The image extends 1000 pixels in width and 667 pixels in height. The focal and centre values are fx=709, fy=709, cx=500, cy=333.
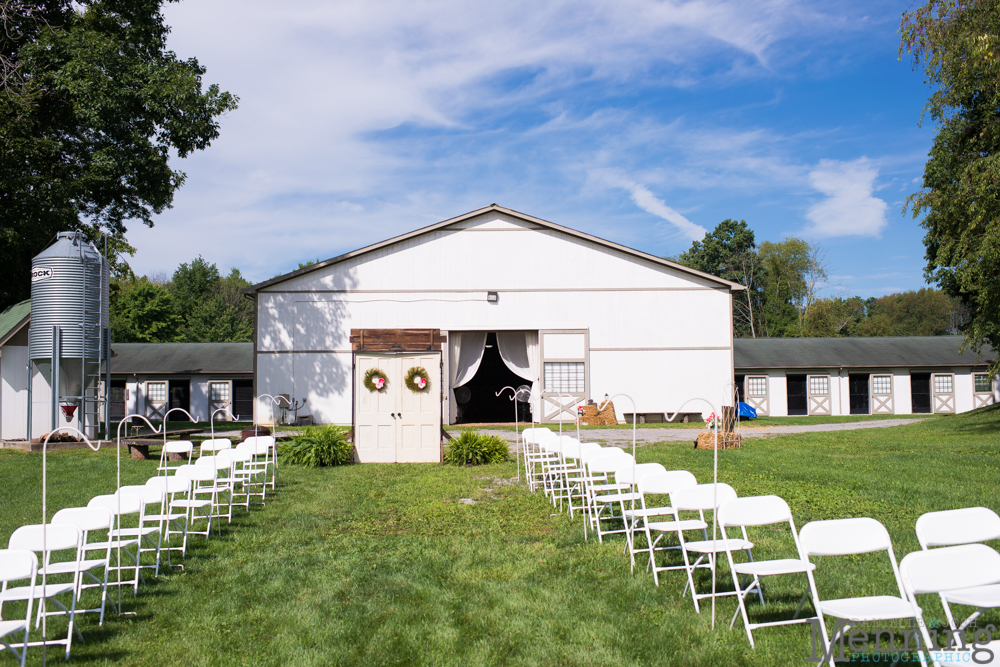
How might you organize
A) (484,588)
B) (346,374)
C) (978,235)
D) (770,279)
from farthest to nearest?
(770,279) → (346,374) → (978,235) → (484,588)

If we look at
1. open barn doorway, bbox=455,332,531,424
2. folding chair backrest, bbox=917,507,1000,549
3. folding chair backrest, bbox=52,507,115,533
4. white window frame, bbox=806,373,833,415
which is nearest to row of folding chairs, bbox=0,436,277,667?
folding chair backrest, bbox=52,507,115,533

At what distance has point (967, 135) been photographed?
56.3 ft

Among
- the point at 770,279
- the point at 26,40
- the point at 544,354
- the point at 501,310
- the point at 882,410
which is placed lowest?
the point at 882,410

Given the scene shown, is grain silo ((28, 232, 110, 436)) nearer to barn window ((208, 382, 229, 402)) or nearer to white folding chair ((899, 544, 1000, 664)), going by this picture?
barn window ((208, 382, 229, 402))

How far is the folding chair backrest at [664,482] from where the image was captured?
5875mm

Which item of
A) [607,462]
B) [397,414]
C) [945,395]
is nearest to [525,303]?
[397,414]

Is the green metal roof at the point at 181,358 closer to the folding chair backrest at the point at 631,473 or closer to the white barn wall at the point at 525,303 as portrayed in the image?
the white barn wall at the point at 525,303

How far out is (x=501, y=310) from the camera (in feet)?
74.4

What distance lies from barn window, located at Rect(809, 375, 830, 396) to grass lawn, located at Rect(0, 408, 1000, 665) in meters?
19.8

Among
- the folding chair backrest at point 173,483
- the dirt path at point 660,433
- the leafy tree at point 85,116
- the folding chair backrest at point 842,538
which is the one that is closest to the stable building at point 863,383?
the dirt path at point 660,433

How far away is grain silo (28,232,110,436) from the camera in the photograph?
16.5m

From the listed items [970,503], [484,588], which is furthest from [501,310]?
[484,588]

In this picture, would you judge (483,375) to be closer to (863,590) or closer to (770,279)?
(863,590)

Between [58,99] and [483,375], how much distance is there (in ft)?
54.4
